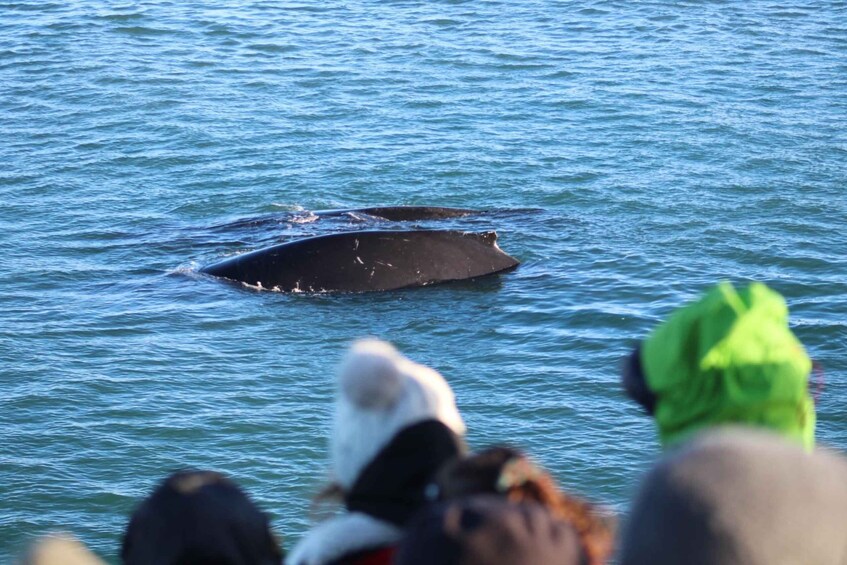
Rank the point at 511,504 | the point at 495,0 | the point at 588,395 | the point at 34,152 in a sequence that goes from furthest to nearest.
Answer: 1. the point at 495,0
2. the point at 34,152
3. the point at 588,395
4. the point at 511,504

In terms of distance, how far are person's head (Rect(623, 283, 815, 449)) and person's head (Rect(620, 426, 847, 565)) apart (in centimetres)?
108

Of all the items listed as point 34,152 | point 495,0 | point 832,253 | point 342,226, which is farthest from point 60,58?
point 832,253

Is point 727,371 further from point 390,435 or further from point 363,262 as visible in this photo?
point 363,262

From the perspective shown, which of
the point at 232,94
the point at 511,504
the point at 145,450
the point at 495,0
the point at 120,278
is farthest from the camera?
the point at 495,0

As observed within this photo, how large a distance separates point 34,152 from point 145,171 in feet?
6.31

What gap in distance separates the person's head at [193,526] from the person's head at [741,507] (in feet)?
4.63

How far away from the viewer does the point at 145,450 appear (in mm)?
9977

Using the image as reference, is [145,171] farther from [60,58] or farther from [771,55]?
[771,55]

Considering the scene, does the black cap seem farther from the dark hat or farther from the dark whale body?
the dark whale body

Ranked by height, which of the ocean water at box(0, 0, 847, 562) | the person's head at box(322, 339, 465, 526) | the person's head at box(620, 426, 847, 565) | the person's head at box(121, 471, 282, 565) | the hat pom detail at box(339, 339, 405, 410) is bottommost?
the ocean water at box(0, 0, 847, 562)

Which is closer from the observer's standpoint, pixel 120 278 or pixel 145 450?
pixel 145 450

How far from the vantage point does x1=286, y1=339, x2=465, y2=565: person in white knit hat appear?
3652mm

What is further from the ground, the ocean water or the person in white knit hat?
the person in white knit hat

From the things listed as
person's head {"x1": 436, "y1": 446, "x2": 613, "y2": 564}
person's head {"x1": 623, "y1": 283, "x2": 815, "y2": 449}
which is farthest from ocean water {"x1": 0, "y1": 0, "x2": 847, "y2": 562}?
person's head {"x1": 436, "y1": 446, "x2": 613, "y2": 564}
